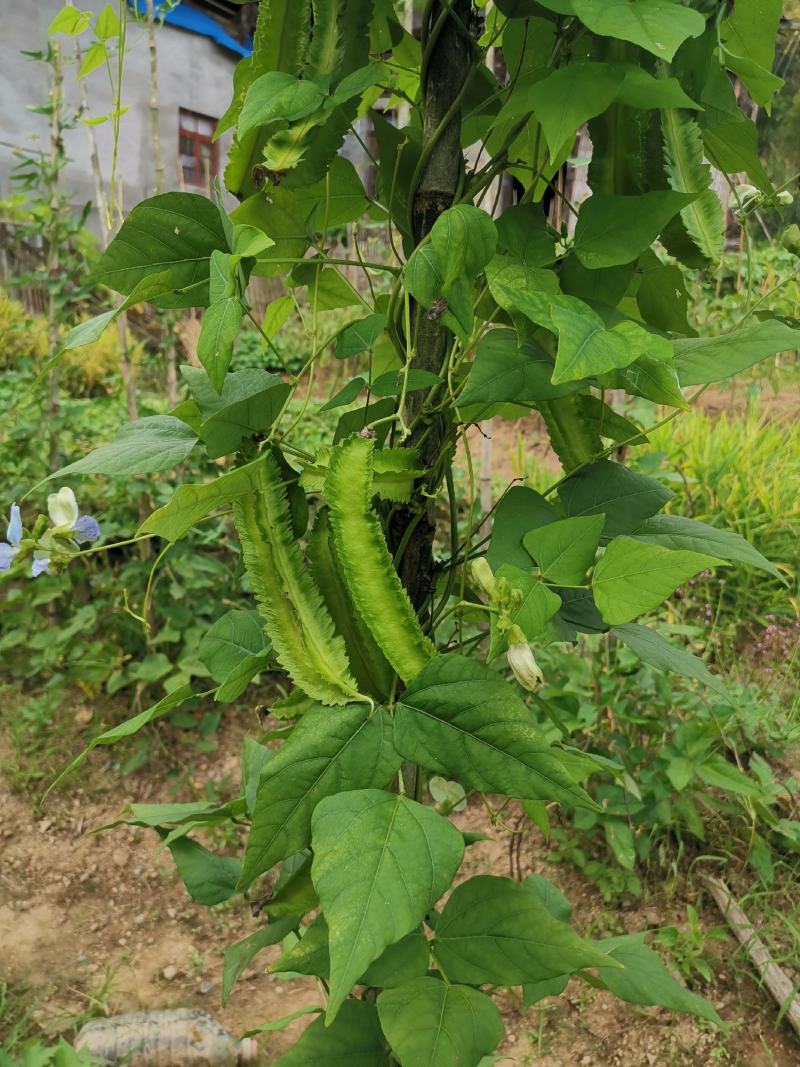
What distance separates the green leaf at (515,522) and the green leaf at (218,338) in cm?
27

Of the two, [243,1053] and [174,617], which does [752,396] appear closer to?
[174,617]

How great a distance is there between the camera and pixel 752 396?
4.08 m

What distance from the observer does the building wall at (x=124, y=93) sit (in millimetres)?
7711

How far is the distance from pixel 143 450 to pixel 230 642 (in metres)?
0.25

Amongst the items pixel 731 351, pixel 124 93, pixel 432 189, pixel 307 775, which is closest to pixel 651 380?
pixel 731 351

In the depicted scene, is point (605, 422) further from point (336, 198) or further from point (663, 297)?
point (336, 198)

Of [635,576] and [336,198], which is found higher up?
[336,198]

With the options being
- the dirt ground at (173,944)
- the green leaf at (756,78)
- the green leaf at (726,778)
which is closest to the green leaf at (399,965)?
the green leaf at (756,78)

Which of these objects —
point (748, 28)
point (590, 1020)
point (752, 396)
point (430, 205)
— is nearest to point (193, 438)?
point (430, 205)

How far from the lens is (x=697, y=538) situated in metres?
0.79

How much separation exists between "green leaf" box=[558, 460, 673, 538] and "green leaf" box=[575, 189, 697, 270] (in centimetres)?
21

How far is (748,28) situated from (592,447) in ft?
1.18

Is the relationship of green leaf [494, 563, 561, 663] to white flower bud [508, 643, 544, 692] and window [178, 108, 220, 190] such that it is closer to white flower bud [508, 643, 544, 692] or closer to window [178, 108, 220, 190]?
white flower bud [508, 643, 544, 692]

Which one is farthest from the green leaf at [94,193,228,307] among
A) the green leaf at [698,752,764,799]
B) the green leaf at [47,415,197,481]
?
the green leaf at [698,752,764,799]
